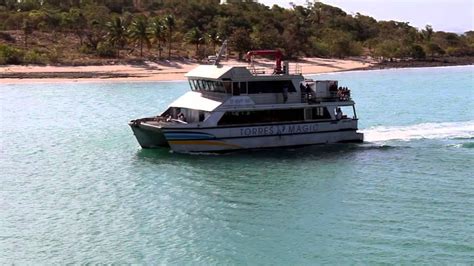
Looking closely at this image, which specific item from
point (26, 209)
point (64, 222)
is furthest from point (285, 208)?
point (26, 209)

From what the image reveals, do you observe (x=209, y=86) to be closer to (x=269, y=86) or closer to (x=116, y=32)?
(x=269, y=86)

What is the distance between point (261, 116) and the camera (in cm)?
3800

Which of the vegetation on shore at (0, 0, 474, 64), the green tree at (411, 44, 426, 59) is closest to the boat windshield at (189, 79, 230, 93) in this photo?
the vegetation on shore at (0, 0, 474, 64)

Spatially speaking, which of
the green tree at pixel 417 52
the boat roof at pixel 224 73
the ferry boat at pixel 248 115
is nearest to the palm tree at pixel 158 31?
the green tree at pixel 417 52

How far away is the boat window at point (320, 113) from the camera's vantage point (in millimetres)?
39188

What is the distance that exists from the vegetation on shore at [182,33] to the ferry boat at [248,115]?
174 feet

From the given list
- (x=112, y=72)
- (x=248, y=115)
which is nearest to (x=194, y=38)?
(x=112, y=72)

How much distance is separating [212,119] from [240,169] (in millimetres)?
3600

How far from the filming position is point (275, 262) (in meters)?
22.2

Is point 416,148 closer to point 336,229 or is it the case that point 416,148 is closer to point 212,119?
point 212,119

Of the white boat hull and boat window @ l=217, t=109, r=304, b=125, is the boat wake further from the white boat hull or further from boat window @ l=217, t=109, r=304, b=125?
boat window @ l=217, t=109, r=304, b=125

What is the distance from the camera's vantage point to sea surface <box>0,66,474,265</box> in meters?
23.1

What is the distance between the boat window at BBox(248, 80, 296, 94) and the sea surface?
3.24 metres

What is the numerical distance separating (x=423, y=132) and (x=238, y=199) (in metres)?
19.7
